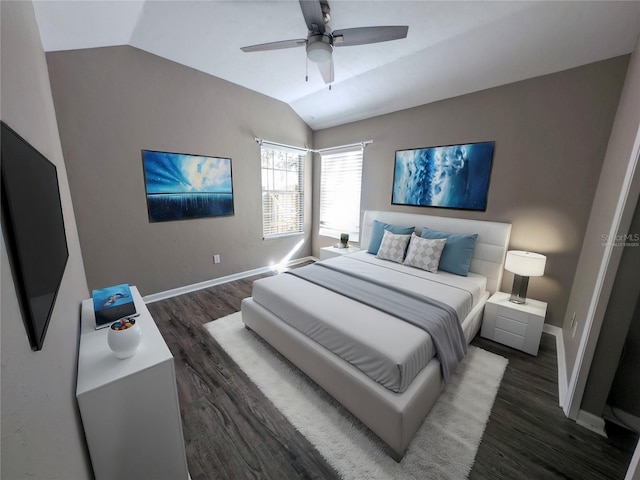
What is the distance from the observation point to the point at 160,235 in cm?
313

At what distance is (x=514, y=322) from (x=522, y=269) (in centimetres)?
51

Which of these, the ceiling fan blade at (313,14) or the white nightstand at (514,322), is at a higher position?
the ceiling fan blade at (313,14)

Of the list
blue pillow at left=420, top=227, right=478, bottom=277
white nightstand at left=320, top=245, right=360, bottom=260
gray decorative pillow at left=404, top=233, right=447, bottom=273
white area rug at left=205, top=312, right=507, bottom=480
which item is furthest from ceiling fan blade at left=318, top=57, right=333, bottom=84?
white area rug at left=205, top=312, right=507, bottom=480

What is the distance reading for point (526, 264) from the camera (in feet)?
7.72

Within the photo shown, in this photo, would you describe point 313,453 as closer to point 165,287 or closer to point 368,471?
point 368,471

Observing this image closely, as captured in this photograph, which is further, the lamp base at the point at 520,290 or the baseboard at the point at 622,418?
the lamp base at the point at 520,290

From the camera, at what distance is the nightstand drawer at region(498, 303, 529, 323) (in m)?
2.30

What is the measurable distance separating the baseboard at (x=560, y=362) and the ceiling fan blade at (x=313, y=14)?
3111mm

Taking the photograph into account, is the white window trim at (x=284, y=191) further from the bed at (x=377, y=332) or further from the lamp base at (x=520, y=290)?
the lamp base at (x=520, y=290)

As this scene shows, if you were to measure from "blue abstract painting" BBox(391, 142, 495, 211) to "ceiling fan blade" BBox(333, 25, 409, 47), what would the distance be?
1.72m

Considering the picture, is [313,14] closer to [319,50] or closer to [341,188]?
[319,50]

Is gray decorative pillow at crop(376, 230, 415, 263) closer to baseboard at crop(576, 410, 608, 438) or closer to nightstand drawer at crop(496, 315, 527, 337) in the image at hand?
nightstand drawer at crop(496, 315, 527, 337)

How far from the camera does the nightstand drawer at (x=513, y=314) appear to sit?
2.30m

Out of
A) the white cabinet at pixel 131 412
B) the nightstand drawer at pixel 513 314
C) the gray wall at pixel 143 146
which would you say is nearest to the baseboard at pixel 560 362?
the nightstand drawer at pixel 513 314
